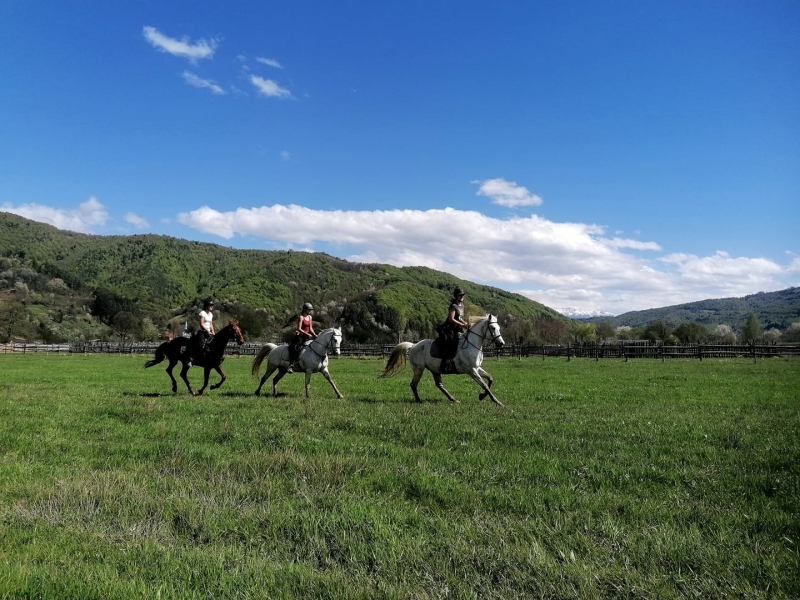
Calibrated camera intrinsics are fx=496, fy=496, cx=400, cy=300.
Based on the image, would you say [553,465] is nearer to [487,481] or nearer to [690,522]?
[487,481]

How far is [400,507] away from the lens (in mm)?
5609

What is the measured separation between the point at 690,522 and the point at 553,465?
226 cm

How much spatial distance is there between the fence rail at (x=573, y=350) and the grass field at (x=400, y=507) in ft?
119

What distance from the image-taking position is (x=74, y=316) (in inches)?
5655

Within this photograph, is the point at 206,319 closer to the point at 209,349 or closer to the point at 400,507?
the point at 209,349

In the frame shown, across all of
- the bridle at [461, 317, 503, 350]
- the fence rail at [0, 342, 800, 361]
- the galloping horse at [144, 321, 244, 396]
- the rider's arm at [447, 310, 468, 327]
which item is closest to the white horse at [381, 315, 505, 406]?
the bridle at [461, 317, 503, 350]

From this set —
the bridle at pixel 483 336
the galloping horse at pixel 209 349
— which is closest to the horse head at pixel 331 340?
the galloping horse at pixel 209 349

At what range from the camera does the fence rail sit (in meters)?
49.8

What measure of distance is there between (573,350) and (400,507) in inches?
2215

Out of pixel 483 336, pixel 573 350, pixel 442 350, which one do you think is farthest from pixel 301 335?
pixel 573 350

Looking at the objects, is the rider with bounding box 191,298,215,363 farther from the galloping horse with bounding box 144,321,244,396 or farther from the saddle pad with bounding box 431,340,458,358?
the saddle pad with bounding box 431,340,458,358

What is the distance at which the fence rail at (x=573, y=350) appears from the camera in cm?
4981

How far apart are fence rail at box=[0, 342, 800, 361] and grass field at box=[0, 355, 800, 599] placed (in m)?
36.4

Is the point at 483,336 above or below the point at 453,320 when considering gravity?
below
